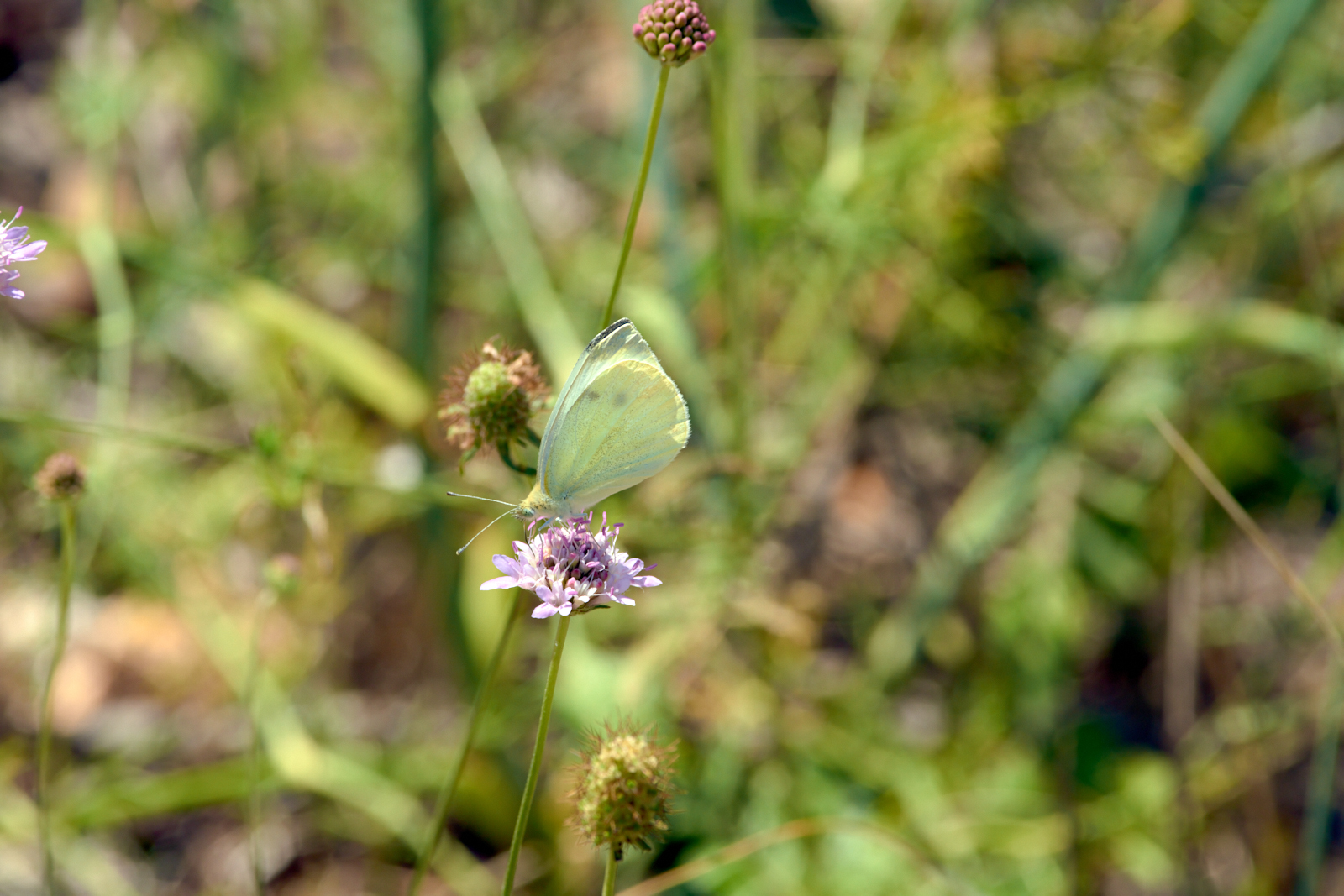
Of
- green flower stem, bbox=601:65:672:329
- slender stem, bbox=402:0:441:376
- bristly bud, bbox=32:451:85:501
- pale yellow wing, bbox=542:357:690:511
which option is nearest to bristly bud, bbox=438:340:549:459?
pale yellow wing, bbox=542:357:690:511

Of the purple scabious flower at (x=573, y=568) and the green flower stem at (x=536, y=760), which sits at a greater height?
the purple scabious flower at (x=573, y=568)

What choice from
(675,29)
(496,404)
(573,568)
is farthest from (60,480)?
(675,29)

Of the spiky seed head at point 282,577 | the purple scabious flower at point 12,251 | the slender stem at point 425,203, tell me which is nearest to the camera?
the purple scabious flower at point 12,251

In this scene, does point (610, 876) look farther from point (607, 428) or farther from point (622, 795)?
point (607, 428)

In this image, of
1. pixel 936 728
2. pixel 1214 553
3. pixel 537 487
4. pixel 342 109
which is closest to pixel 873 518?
pixel 936 728

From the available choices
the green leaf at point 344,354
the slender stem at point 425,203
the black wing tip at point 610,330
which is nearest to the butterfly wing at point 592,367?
the black wing tip at point 610,330

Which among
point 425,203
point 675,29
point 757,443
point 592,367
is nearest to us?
point 675,29

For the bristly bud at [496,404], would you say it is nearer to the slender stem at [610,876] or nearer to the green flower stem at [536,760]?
the green flower stem at [536,760]

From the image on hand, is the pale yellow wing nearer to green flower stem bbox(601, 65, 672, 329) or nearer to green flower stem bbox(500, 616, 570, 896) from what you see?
green flower stem bbox(601, 65, 672, 329)
